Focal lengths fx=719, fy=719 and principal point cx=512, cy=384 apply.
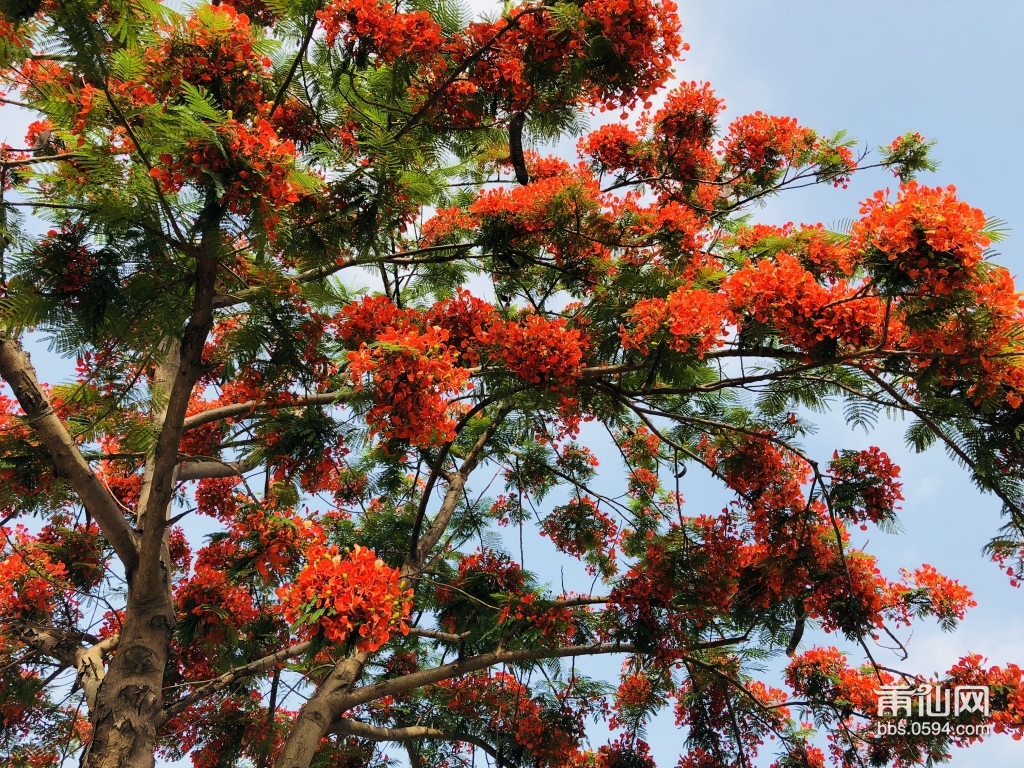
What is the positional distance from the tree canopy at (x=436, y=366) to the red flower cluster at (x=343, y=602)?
0.05ft

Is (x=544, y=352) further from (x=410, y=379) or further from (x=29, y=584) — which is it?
(x=29, y=584)

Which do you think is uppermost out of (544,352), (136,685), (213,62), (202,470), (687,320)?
(213,62)

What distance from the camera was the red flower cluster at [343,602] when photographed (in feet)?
11.6

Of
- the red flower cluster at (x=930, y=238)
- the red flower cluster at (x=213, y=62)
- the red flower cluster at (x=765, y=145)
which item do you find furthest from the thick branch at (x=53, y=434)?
the red flower cluster at (x=765, y=145)

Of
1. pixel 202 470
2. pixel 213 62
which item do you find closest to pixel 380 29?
pixel 213 62

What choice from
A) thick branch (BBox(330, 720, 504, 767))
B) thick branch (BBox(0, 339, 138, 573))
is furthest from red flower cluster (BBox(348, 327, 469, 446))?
thick branch (BBox(330, 720, 504, 767))

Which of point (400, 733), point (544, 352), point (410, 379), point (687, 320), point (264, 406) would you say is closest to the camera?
point (410, 379)

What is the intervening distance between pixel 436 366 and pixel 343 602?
126cm

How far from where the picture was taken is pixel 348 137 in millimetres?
5355

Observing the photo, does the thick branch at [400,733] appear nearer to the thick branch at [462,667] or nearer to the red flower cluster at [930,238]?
the thick branch at [462,667]

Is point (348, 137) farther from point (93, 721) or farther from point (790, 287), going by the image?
point (93, 721)

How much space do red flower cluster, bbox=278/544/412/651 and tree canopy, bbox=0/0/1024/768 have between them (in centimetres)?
1

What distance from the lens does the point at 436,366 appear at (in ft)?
12.4

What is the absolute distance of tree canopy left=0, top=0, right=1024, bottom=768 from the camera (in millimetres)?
3801
